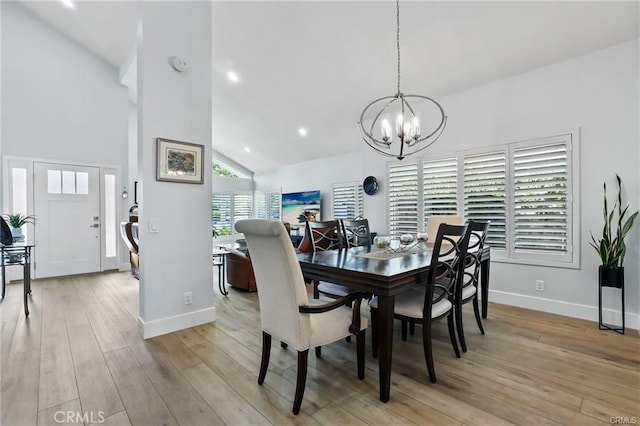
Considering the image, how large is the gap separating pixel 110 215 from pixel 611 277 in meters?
7.89

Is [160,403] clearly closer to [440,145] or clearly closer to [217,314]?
[217,314]

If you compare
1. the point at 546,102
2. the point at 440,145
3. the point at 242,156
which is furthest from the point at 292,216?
the point at 546,102

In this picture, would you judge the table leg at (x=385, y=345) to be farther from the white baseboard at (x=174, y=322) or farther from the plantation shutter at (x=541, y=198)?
the plantation shutter at (x=541, y=198)

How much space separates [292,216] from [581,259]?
5.93 metres

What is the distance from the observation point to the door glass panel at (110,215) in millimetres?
6051

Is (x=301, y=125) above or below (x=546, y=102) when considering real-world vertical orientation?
above

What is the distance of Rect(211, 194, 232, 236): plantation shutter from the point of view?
945cm

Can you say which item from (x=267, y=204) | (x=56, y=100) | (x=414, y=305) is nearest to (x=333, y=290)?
(x=414, y=305)

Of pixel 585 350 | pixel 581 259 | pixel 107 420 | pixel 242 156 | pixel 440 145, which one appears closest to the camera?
pixel 107 420

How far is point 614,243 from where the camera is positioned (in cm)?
288

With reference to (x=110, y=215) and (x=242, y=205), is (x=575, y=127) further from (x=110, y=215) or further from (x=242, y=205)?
(x=242, y=205)

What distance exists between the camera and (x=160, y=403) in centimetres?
181

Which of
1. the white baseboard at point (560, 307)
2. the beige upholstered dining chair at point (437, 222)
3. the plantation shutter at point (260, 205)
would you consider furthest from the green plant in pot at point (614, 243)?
the plantation shutter at point (260, 205)

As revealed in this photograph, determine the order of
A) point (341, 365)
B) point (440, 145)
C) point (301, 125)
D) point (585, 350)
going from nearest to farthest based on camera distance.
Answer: point (341, 365) < point (585, 350) < point (440, 145) < point (301, 125)
